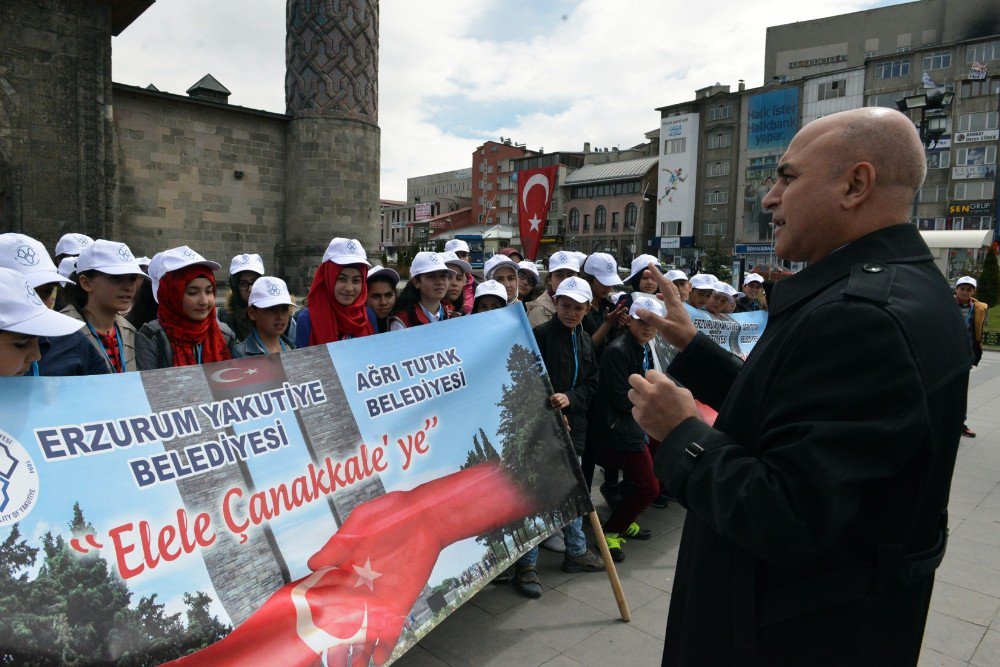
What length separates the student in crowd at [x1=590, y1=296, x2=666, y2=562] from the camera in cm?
447

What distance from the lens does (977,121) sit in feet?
144

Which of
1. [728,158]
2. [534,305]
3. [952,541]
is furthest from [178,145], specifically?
[728,158]

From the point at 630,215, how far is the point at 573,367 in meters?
63.2

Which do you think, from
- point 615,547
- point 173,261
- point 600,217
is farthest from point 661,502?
point 600,217

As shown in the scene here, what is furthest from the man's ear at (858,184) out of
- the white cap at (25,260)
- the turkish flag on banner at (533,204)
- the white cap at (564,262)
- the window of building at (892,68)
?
the window of building at (892,68)

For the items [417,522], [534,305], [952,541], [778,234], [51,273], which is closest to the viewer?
[778,234]

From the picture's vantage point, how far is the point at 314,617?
218 centimetres

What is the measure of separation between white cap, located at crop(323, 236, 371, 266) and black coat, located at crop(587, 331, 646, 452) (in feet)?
6.13

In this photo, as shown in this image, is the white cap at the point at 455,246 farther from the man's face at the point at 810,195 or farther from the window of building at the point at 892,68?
the window of building at the point at 892,68

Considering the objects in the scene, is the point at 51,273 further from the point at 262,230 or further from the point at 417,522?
the point at 262,230

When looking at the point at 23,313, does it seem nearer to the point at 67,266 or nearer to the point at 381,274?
the point at 381,274

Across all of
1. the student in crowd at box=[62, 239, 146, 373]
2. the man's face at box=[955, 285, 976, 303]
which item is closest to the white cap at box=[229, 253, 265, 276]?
the student in crowd at box=[62, 239, 146, 373]

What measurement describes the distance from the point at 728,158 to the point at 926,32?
19204 mm

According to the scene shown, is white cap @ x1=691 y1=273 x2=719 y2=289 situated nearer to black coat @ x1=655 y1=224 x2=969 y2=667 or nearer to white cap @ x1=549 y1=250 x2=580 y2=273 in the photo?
white cap @ x1=549 y1=250 x2=580 y2=273
